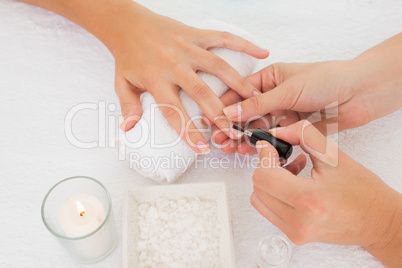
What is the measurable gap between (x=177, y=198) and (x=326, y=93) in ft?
1.07

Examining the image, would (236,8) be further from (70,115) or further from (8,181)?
(8,181)

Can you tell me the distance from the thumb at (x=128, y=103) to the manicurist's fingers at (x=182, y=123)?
0.15 ft

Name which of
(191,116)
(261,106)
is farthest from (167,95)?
(261,106)

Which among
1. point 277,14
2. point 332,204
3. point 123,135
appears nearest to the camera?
point 332,204

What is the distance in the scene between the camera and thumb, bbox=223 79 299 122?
670mm

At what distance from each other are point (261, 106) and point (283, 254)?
247 mm

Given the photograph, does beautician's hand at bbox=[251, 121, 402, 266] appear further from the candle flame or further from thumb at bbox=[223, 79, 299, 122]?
the candle flame

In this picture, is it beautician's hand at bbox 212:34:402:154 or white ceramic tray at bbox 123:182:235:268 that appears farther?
beautician's hand at bbox 212:34:402:154

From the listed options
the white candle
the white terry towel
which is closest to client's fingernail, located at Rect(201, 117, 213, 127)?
the white terry towel

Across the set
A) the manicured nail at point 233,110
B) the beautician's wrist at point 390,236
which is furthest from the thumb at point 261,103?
the beautician's wrist at point 390,236

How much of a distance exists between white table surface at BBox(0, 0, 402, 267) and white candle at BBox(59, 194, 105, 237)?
0.21ft

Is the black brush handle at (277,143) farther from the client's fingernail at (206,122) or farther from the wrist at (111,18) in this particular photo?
the wrist at (111,18)

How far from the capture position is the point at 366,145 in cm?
73

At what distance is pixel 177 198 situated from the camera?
633 mm
